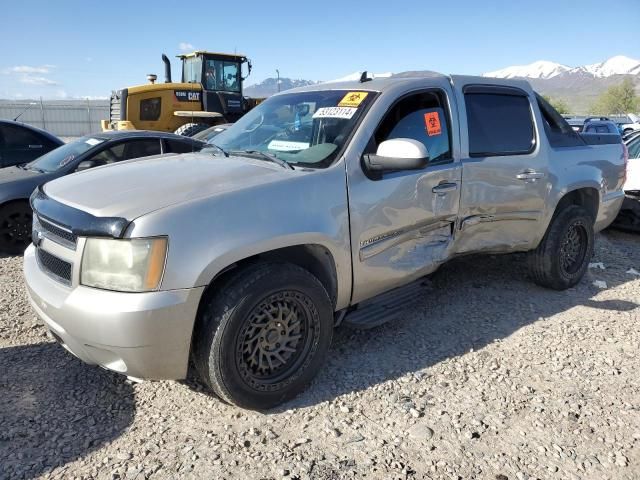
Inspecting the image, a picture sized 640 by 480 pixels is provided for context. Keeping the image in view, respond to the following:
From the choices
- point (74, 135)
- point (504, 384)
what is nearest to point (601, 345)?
point (504, 384)

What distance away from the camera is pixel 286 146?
344 centimetres

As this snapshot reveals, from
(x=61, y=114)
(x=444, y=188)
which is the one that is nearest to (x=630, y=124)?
(x=444, y=188)

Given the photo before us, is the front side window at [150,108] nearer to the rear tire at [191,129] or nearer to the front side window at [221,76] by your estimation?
the rear tire at [191,129]

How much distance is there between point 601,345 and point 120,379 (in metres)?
3.38

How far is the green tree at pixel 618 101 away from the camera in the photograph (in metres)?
82.4

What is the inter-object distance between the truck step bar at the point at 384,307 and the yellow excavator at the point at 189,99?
10215 millimetres

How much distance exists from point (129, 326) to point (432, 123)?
2497mm

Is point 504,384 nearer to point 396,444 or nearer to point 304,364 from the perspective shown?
point 396,444

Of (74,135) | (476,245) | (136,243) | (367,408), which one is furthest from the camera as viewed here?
(74,135)

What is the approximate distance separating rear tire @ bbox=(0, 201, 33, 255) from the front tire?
172 inches

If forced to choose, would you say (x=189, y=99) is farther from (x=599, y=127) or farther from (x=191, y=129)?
(x=599, y=127)

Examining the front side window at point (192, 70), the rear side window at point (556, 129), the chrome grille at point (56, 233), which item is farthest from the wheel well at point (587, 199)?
the front side window at point (192, 70)

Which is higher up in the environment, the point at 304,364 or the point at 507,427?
the point at 304,364

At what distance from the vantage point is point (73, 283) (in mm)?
2596
